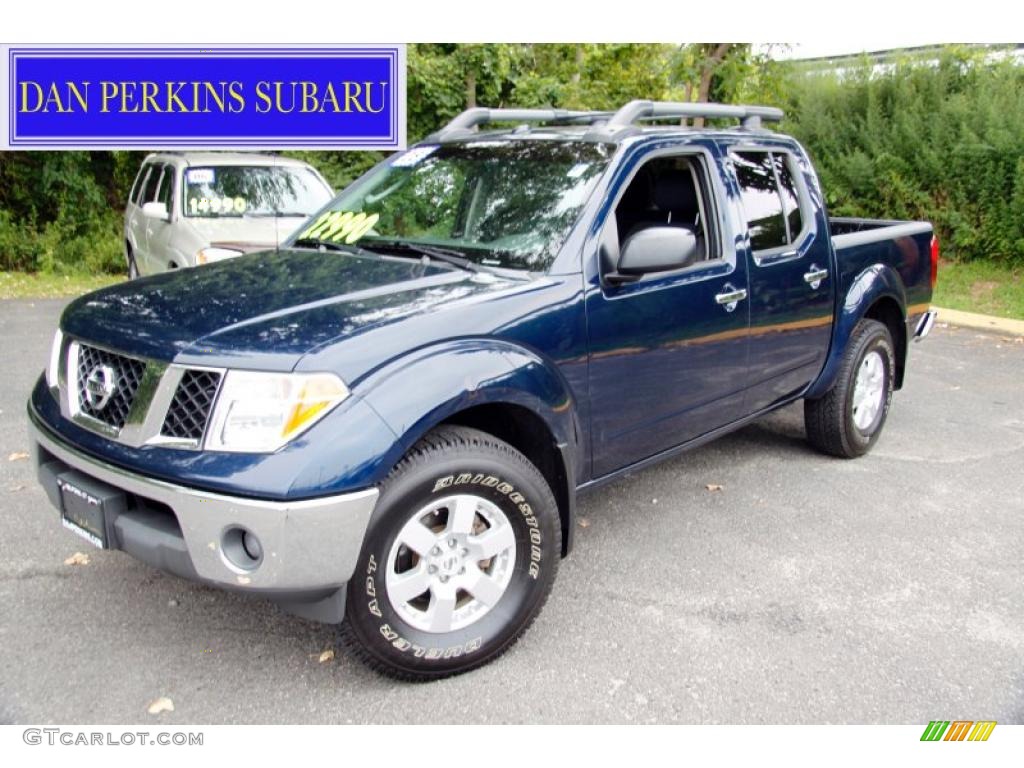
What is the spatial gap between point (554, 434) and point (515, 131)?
1.69 metres

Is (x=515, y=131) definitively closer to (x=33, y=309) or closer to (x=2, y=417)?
(x=2, y=417)

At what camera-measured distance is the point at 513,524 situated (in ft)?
10.6

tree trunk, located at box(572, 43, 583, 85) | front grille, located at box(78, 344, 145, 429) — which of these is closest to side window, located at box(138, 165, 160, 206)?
front grille, located at box(78, 344, 145, 429)

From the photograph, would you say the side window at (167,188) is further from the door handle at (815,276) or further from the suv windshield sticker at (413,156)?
the door handle at (815,276)

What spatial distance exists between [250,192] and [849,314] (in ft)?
20.3

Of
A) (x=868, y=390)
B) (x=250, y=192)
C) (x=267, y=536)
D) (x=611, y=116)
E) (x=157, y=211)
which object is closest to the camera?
(x=267, y=536)

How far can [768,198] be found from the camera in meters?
4.73

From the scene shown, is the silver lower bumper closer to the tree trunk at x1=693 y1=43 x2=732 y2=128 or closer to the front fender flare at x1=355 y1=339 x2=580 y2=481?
the front fender flare at x1=355 y1=339 x2=580 y2=481

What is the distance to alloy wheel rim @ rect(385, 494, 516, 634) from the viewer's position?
9.85 ft

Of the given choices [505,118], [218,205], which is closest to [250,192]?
[218,205]

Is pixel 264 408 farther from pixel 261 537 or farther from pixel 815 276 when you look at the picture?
pixel 815 276

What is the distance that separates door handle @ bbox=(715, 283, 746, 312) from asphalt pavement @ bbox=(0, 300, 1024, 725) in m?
1.12

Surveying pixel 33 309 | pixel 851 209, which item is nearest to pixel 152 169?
pixel 33 309
